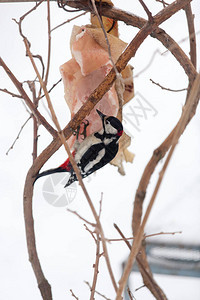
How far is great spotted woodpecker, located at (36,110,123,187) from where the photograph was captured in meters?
0.35

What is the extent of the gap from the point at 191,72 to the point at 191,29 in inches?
3.1

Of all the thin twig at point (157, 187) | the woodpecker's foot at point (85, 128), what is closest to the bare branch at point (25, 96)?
the woodpecker's foot at point (85, 128)

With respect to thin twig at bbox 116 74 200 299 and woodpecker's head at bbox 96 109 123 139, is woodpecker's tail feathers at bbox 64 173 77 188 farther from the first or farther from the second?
thin twig at bbox 116 74 200 299

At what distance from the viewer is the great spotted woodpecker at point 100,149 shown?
349 mm

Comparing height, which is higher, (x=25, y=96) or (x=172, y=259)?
(x=25, y=96)

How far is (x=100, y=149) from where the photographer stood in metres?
0.35

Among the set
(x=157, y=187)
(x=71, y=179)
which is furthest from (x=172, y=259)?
(x=157, y=187)

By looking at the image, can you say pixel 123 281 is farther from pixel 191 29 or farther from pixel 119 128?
pixel 191 29

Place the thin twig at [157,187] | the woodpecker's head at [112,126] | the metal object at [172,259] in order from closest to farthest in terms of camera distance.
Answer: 1. the thin twig at [157,187]
2. the woodpecker's head at [112,126]
3. the metal object at [172,259]

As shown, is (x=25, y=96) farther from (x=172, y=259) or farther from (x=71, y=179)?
(x=172, y=259)

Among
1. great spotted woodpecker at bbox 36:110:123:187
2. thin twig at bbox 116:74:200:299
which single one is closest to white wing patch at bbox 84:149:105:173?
great spotted woodpecker at bbox 36:110:123:187

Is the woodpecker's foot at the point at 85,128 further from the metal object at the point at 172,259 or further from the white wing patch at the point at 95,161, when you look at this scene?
the metal object at the point at 172,259

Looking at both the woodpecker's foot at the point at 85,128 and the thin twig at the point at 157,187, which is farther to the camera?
the woodpecker's foot at the point at 85,128

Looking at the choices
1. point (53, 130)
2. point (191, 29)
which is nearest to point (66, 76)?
point (53, 130)
